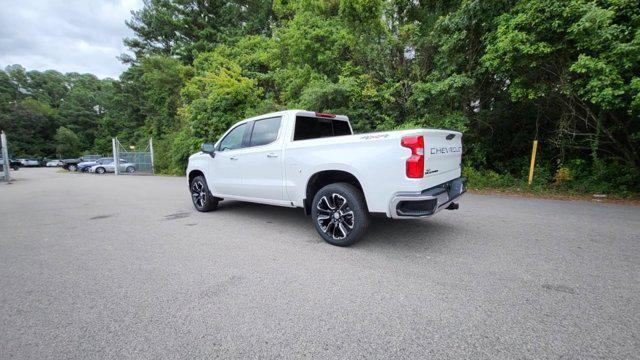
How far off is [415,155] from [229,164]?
351 centimetres

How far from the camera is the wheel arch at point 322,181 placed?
154 inches

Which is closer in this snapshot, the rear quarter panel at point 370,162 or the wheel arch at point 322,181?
the rear quarter panel at point 370,162

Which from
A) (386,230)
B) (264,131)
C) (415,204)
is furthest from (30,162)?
(415,204)

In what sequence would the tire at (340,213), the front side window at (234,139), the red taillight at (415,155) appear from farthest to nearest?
1. the front side window at (234,139)
2. the tire at (340,213)
3. the red taillight at (415,155)

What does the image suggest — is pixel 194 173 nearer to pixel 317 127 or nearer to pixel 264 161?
pixel 264 161

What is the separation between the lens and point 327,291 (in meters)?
2.67

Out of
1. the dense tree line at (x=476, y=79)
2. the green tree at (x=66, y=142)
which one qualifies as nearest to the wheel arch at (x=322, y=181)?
the dense tree line at (x=476, y=79)

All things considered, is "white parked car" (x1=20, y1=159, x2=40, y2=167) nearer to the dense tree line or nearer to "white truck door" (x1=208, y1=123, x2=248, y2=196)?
the dense tree line

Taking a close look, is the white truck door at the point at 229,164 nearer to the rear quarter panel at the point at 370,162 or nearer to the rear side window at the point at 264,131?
the rear side window at the point at 264,131

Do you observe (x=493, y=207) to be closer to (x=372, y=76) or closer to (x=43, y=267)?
(x=372, y=76)

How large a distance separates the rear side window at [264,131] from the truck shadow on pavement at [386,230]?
1.50 meters

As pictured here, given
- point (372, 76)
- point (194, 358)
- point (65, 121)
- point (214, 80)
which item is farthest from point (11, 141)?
point (194, 358)

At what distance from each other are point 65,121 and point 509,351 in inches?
2930

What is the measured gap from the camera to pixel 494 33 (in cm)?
722
